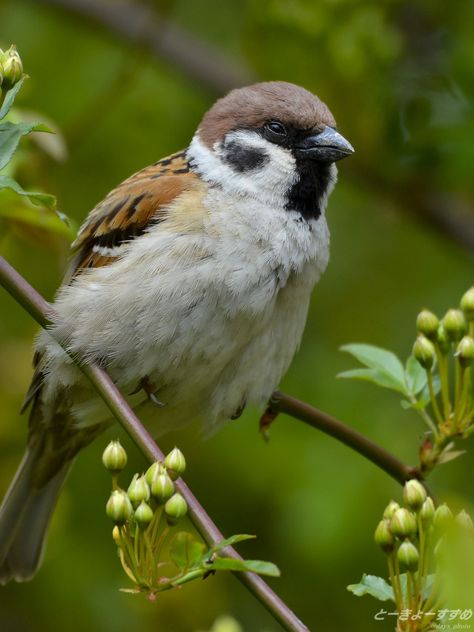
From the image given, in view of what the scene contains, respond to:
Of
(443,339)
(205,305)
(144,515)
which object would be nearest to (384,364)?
(443,339)

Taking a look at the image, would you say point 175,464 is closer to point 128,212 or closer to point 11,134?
point 11,134

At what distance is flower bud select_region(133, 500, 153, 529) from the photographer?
1685mm

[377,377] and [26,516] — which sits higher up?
[377,377]

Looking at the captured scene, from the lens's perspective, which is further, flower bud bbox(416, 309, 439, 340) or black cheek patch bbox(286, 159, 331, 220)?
black cheek patch bbox(286, 159, 331, 220)

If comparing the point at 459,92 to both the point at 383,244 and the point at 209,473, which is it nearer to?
the point at 383,244

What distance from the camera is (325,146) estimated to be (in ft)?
9.48

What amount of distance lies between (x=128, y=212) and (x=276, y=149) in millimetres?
433

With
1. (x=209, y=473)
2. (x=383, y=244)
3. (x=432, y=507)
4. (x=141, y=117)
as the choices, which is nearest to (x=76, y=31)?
(x=141, y=117)

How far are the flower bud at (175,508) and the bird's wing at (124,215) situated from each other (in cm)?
121

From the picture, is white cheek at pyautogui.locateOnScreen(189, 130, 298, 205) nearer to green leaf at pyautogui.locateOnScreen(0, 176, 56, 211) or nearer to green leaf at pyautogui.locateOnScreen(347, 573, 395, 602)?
green leaf at pyautogui.locateOnScreen(0, 176, 56, 211)

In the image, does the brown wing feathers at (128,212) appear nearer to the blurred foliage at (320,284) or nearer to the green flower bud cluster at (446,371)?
the blurred foliage at (320,284)

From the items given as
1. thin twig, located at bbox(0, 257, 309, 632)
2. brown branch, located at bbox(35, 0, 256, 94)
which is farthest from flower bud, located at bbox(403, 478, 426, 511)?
brown branch, located at bbox(35, 0, 256, 94)

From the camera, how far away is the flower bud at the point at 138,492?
170 cm

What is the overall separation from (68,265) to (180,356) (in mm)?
584
